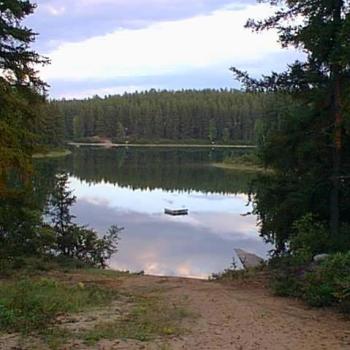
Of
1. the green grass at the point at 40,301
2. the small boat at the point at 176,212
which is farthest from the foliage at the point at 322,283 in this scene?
the small boat at the point at 176,212

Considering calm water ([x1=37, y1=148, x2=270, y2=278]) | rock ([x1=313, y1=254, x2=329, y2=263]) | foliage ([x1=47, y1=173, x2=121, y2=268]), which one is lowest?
calm water ([x1=37, y1=148, x2=270, y2=278])

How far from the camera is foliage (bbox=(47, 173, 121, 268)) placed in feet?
59.6

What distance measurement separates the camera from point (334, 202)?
1358 centimetres

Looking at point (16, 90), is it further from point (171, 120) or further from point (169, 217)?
point (171, 120)

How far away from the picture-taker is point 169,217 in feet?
126

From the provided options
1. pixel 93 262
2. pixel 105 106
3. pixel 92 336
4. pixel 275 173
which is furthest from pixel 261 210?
pixel 105 106

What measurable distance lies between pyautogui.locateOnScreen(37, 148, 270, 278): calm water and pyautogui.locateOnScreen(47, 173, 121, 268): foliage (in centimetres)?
368

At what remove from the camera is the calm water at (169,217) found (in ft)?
81.5

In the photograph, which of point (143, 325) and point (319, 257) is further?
point (319, 257)

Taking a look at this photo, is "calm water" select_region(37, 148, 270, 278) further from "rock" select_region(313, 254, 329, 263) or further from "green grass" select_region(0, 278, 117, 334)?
"green grass" select_region(0, 278, 117, 334)

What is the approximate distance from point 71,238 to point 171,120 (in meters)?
132

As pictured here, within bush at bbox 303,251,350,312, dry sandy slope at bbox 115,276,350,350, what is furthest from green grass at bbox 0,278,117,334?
bush at bbox 303,251,350,312

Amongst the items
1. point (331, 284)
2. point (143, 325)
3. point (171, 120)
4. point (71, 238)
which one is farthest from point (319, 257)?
point (171, 120)

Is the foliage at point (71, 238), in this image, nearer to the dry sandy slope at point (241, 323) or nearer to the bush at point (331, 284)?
the dry sandy slope at point (241, 323)
